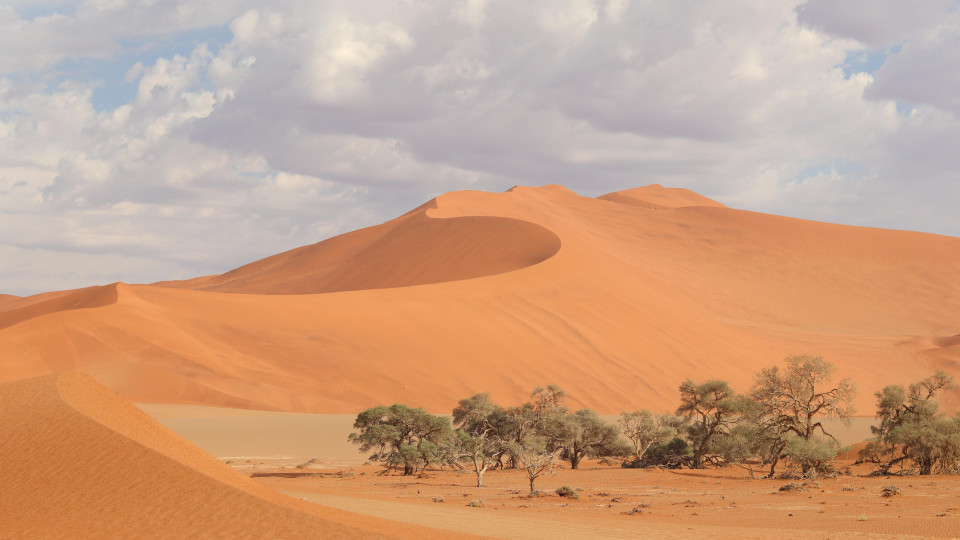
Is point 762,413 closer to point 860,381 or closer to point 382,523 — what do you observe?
point 382,523

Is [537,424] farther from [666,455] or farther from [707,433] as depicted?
[707,433]

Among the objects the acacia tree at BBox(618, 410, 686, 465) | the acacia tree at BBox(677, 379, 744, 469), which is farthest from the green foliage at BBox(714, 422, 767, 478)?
the acacia tree at BBox(618, 410, 686, 465)

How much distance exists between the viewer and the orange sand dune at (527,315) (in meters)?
43.0

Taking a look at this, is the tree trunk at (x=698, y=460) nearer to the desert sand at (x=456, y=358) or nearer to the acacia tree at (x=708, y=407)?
the acacia tree at (x=708, y=407)

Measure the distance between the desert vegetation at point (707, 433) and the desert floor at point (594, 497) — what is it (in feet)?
2.81

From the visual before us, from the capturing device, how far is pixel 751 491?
23.3 metres

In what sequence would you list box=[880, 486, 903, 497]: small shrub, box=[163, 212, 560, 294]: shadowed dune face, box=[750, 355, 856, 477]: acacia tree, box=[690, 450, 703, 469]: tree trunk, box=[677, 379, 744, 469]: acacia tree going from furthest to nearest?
box=[163, 212, 560, 294]: shadowed dune face, box=[690, 450, 703, 469]: tree trunk, box=[677, 379, 744, 469]: acacia tree, box=[750, 355, 856, 477]: acacia tree, box=[880, 486, 903, 497]: small shrub

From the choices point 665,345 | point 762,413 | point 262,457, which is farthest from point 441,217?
point 762,413

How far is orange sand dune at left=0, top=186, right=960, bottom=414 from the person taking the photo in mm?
42969

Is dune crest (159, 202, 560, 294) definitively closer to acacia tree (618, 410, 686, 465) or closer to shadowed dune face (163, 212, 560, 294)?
shadowed dune face (163, 212, 560, 294)

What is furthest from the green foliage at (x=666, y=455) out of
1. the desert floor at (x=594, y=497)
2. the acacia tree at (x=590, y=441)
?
the acacia tree at (x=590, y=441)

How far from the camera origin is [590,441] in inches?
1275

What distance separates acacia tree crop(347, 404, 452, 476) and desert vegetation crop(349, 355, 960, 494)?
39 millimetres

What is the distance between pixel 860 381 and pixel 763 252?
29.9 meters
